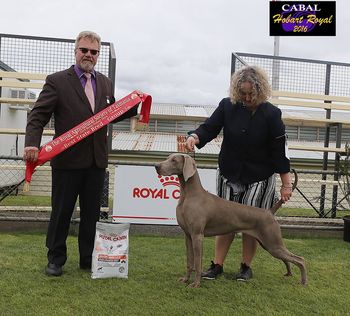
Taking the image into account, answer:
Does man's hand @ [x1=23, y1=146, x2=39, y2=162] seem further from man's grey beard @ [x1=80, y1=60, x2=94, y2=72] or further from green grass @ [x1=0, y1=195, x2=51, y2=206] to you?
green grass @ [x1=0, y1=195, x2=51, y2=206]

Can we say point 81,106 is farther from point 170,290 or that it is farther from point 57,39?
point 57,39

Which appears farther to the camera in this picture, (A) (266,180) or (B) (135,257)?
(B) (135,257)

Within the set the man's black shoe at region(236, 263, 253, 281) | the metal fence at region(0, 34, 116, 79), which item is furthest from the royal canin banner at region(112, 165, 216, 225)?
the man's black shoe at region(236, 263, 253, 281)

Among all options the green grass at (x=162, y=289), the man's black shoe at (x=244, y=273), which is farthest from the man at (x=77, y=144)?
the man's black shoe at (x=244, y=273)

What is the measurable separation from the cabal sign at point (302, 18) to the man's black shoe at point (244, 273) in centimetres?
517

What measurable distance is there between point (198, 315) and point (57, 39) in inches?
178

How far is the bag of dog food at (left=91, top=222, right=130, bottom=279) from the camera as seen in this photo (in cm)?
379

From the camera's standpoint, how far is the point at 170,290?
3.60m

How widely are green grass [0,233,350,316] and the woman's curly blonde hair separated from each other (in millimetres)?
1685

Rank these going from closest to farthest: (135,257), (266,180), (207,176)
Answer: (266,180), (135,257), (207,176)

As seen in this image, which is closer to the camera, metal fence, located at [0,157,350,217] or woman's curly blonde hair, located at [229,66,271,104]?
woman's curly blonde hair, located at [229,66,271,104]

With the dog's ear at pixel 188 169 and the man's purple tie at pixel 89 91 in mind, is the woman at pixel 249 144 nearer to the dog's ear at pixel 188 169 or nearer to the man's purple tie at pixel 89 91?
the dog's ear at pixel 188 169

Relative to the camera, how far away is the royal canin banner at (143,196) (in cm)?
577

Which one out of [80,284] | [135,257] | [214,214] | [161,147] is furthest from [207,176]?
[161,147]
